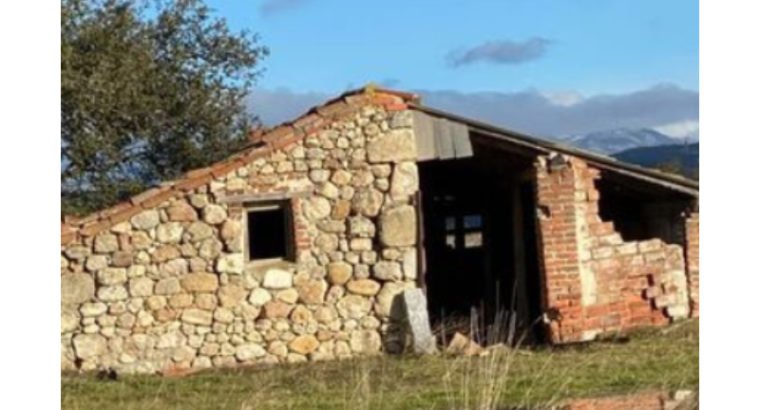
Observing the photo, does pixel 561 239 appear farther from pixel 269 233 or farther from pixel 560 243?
pixel 269 233

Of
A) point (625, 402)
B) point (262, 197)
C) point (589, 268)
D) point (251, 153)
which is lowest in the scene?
point (625, 402)

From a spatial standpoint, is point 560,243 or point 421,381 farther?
point 560,243

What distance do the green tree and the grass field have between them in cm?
766

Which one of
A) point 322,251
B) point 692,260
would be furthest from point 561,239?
point 322,251

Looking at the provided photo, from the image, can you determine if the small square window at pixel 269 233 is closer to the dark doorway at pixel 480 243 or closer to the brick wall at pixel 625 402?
the dark doorway at pixel 480 243

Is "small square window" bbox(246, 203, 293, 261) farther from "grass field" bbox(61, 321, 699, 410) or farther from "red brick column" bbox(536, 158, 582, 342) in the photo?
"red brick column" bbox(536, 158, 582, 342)

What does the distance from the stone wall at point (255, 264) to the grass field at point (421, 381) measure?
507 mm

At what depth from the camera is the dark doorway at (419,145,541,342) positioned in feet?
43.3

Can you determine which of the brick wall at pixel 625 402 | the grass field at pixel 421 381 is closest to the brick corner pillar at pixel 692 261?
the grass field at pixel 421 381

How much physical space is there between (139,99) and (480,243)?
683 centimetres

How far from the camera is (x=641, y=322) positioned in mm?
12297

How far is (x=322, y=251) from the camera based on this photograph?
39.1 feet

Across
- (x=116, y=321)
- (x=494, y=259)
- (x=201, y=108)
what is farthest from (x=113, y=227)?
(x=201, y=108)

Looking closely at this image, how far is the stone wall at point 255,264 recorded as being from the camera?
1156cm
